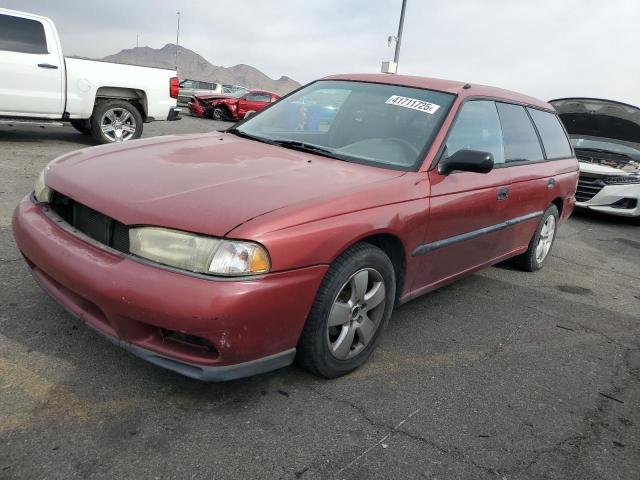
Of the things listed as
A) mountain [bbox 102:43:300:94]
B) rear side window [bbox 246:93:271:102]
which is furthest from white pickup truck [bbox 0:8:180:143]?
mountain [bbox 102:43:300:94]

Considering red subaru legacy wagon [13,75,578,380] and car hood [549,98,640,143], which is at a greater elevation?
car hood [549,98,640,143]

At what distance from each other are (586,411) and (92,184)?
2671mm

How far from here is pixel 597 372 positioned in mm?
3205

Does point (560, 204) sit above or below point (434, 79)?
below

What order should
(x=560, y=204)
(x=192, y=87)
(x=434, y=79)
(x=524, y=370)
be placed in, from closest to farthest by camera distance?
(x=524, y=370) < (x=434, y=79) < (x=560, y=204) < (x=192, y=87)

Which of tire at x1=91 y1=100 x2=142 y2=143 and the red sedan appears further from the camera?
the red sedan

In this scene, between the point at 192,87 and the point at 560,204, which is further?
the point at 192,87

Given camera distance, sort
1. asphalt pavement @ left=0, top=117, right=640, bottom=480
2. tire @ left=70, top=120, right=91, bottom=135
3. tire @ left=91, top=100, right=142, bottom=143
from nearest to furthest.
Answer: asphalt pavement @ left=0, top=117, right=640, bottom=480
tire @ left=91, top=100, right=142, bottom=143
tire @ left=70, top=120, right=91, bottom=135

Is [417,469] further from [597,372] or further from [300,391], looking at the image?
[597,372]

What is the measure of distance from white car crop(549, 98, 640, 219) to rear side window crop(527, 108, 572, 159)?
316cm

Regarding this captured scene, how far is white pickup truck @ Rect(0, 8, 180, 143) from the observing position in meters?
7.64

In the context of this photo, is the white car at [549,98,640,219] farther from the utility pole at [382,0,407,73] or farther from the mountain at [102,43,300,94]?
the mountain at [102,43,300,94]

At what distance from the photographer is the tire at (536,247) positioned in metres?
4.74

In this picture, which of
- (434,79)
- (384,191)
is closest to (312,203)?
(384,191)
